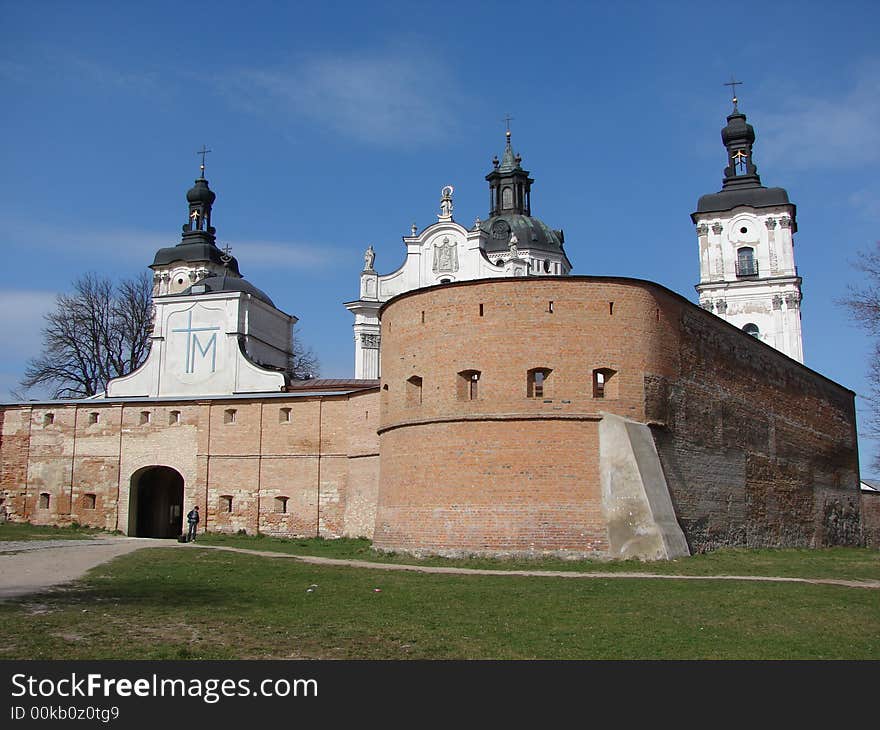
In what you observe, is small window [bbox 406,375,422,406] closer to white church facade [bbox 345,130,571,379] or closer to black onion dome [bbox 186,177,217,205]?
white church facade [bbox 345,130,571,379]

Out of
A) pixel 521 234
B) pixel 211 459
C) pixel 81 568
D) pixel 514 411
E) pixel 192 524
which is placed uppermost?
pixel 521 234

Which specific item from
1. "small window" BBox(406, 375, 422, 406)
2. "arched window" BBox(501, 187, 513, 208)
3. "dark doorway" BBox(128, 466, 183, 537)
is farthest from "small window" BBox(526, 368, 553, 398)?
"arched window" BBox(501, 187, 513, 208)

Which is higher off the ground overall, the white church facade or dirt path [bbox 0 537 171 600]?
the white church facade

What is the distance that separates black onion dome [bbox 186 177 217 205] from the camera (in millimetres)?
52062

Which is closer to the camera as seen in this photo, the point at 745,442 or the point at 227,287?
the point at 745,442

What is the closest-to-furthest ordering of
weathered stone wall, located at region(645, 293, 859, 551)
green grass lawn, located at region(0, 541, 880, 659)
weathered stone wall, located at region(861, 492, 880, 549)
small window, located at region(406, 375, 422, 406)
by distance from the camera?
1. green grass lawn, located at region(0, 541, 880, 659)
2. small window, located at region(406, 375, 422, 406)
3. weathered stone wall, located at region(645, 293, 859, 551)
4. weathered stone wall, located at region(861, 492, 880, 549)

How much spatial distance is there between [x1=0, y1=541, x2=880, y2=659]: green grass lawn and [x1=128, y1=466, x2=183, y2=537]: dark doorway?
14378mm

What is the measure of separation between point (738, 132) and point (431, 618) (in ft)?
151

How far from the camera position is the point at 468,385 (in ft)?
65.5

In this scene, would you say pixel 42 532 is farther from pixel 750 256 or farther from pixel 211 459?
pixel 750 256

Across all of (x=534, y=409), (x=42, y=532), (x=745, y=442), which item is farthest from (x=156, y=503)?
(x=745, y=442)
